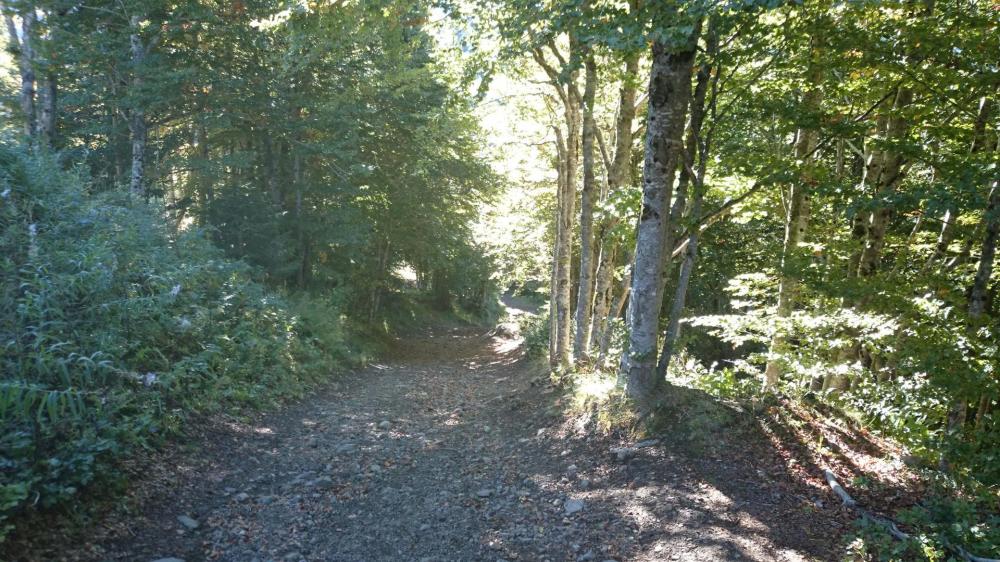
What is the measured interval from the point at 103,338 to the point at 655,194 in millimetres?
5736

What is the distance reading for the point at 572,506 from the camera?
5379 millimetres

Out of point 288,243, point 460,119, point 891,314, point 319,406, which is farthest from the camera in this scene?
point 288,243

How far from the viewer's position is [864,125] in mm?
6508

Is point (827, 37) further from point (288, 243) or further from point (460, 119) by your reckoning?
point (288, 243)

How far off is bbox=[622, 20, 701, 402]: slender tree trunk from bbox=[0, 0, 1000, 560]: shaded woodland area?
0.11ft

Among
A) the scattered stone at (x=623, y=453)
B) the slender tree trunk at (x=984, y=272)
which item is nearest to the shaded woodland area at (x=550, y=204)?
the slender tree trunk at (x=984, y=272)

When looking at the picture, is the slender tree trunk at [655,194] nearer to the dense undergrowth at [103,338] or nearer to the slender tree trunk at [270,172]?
the dense undergrowth at [103,338]

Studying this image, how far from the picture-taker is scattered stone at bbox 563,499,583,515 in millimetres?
5290

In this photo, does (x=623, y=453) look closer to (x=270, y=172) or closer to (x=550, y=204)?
(x=550, y=204)

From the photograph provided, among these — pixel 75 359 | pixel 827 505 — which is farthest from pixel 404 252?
pixel 827 505

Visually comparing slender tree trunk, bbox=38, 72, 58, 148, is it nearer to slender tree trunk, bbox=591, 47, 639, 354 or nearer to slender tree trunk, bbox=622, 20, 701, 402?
slender tree trunk, bbox=591, 47, 639, 354

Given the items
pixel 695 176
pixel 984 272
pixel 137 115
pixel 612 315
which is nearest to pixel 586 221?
pixel 695 176

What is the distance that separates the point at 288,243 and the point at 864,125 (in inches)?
486

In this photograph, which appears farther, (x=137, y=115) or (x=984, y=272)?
(x=137, y=115)
